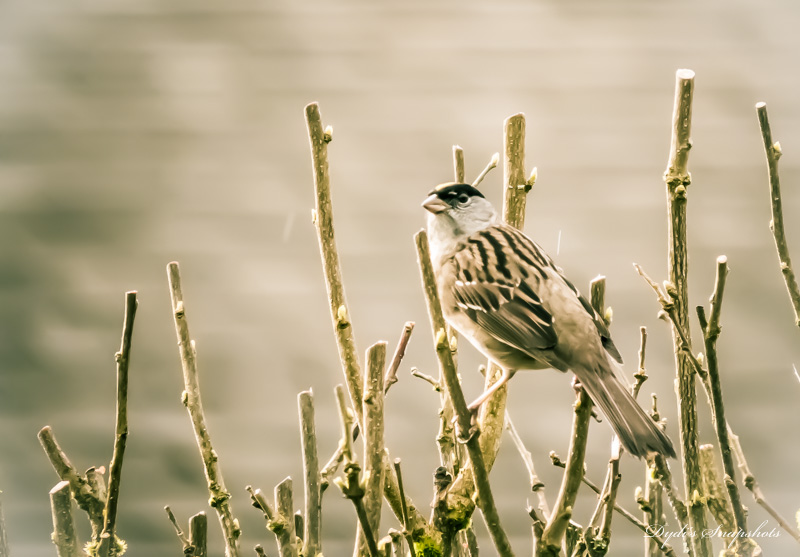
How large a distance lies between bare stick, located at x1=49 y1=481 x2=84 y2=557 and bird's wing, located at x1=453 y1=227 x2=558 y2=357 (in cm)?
70

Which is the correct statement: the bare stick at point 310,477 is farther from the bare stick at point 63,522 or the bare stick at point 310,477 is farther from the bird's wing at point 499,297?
the bird's wing at point 499,297

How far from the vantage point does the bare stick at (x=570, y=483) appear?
2.92 feet

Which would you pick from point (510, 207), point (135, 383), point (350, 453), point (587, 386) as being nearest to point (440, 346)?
point (350, 453)

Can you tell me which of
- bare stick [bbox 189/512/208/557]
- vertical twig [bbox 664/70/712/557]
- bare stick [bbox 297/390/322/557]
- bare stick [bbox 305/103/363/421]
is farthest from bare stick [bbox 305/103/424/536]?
vertical twig [bbox 664/70/712/557]

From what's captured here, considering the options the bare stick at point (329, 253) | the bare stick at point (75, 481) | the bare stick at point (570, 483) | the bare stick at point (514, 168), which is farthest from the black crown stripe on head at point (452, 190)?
the bare stick at point (75, 481)

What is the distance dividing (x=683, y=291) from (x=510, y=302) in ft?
1.26

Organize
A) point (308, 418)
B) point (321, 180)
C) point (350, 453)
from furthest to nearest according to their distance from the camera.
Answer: point (321, 180)
point (308, 418)
point (350, 453)

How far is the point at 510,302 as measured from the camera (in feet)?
4.32

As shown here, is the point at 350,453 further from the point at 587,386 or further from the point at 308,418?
the point at 587,386

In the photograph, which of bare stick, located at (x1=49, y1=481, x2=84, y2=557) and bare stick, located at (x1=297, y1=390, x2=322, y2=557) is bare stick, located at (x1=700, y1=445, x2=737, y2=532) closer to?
bare stick, located at (x1=297, y1=390, x2=322, y2=557)

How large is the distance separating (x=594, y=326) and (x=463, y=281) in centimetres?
26

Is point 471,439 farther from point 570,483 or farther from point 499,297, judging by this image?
point 499,297

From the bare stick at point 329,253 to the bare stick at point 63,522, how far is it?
409mm

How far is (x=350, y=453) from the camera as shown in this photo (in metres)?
0.76
